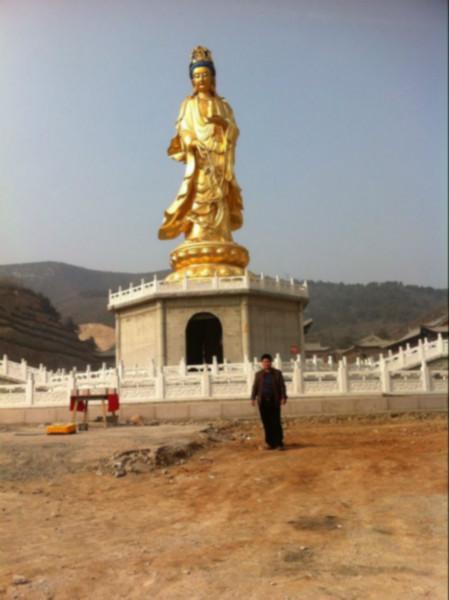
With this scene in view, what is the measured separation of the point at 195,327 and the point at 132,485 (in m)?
14.6

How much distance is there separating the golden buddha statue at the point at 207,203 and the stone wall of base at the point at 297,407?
712 centimetres

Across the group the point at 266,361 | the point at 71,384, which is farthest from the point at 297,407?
the point at 71,384

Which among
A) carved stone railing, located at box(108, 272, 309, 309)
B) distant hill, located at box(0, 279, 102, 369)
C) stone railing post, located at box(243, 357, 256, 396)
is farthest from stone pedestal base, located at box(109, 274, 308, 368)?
distant hill, located at box(0, 279, 102, 369)

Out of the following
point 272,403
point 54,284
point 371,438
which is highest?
point 54,284

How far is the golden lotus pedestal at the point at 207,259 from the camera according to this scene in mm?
17828

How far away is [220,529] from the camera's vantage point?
10.9ft

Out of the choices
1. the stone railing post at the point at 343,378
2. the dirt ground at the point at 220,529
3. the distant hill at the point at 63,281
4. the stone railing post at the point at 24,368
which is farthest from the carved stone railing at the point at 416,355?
the distant hill at the point at 63,281

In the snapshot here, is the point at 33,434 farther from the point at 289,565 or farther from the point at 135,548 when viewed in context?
the point at 289,565

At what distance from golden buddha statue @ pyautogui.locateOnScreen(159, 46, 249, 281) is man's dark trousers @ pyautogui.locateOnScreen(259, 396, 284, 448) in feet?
35.3

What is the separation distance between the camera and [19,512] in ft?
9.55

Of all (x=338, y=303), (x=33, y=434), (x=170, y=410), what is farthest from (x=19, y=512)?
(x=170, y=410)

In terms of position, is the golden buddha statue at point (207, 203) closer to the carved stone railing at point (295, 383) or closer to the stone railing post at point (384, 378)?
the carved stone railing at point (295, 383)

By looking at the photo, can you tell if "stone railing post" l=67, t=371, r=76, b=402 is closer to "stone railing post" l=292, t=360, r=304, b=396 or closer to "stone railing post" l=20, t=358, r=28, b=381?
"stone railing post" l=20, t=358, r=28, b=381

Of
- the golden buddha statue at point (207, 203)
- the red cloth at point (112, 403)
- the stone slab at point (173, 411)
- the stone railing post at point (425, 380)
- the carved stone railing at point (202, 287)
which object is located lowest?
the stone slab at point (173, 411)
